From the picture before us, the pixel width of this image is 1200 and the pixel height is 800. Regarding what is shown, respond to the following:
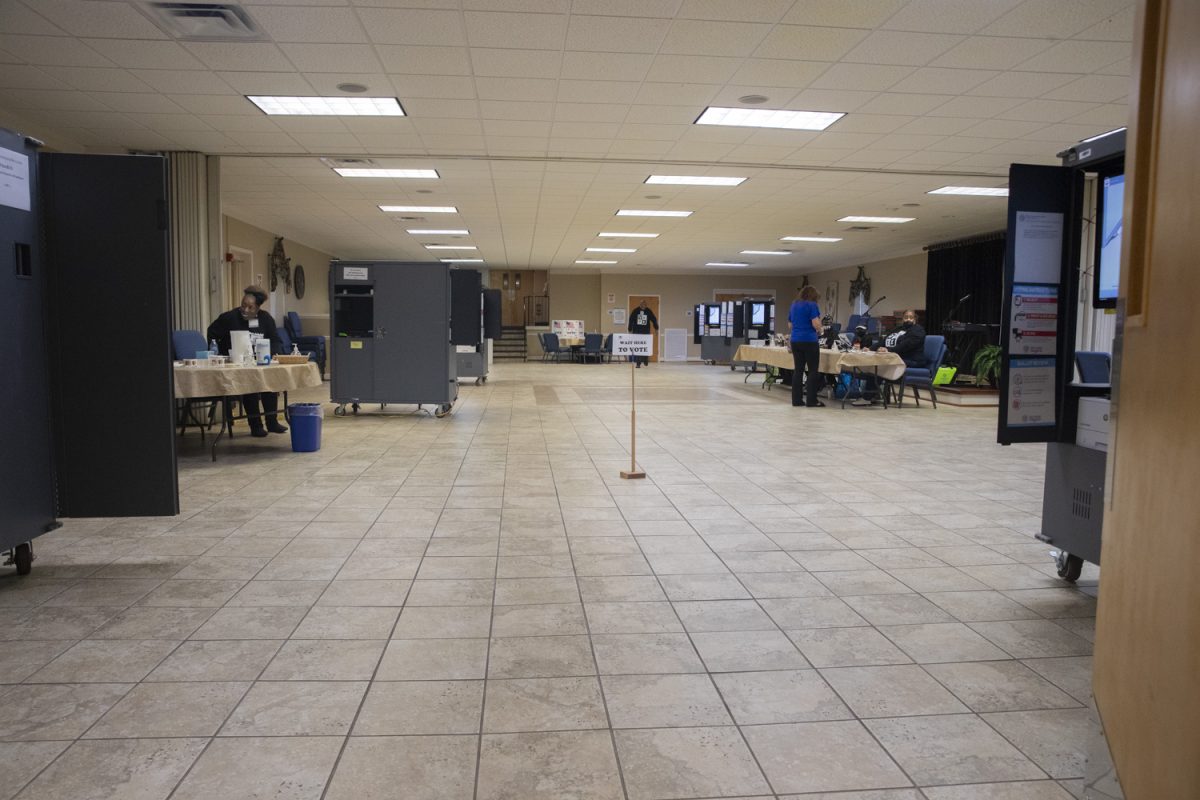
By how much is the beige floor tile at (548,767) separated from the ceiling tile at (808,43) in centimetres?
438

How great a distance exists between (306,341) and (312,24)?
10.7m

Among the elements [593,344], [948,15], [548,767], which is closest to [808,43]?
[948,15]

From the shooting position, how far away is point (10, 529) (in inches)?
122

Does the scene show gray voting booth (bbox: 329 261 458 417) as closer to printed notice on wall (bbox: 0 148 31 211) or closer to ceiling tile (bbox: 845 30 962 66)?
ceiling tile (bbox: 845 30 962 66)

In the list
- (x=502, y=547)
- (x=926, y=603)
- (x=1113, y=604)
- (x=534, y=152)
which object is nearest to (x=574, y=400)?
(x=534, y=152)

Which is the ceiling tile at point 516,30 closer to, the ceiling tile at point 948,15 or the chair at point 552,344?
the ceiling tile at point 948,15

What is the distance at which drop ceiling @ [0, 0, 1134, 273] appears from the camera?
470cm

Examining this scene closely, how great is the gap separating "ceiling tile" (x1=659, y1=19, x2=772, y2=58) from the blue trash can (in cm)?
404

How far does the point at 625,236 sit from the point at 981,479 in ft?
35.0

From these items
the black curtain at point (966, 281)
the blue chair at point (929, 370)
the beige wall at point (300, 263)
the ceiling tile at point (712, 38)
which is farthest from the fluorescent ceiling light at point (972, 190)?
the beige wall at point (300, 263)

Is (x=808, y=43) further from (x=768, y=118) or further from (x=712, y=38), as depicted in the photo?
(x=768, y=118)

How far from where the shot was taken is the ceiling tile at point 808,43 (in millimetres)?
4871

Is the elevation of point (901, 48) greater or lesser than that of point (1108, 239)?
greater

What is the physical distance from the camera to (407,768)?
1896 mm
